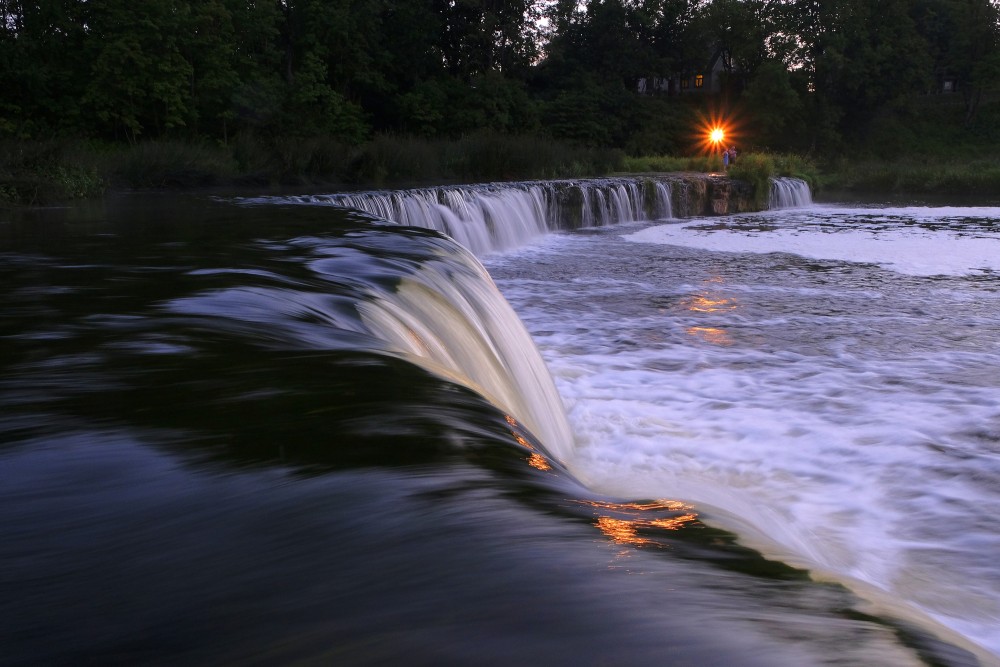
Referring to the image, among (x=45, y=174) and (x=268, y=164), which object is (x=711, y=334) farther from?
(x=268, y=164)

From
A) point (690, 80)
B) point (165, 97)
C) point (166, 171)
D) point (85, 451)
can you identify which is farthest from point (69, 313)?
point (690, 80)

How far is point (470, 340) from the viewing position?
5.18 m

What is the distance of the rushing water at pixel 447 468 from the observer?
1625mm

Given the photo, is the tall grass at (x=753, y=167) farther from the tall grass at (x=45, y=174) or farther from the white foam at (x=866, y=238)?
the tall grass at (x=45, y=174)

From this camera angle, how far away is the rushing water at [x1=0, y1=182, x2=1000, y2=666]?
5.33 ft

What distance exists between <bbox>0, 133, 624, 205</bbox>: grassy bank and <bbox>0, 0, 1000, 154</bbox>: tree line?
183 inches

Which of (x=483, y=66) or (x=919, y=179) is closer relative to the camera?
(x=919, y=179)

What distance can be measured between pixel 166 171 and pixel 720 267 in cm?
1076

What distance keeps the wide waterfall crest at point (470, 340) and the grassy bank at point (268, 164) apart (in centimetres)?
873

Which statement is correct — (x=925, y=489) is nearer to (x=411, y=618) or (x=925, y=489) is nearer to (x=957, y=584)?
(x=957, y=584)

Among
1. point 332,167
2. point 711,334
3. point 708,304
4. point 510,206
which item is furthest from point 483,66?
point 711,334

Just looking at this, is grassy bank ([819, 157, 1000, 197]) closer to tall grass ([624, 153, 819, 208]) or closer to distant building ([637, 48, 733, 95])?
tall grass ([624, 153, 819, 208])

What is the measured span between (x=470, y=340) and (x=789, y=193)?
79.6 ft

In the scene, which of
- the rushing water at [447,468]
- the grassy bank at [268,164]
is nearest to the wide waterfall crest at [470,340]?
the rushing water at [447,468]
